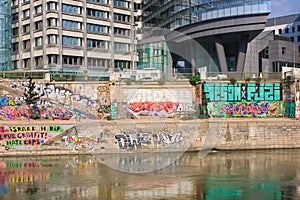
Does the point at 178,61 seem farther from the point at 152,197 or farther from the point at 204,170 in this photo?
the point at 152,197

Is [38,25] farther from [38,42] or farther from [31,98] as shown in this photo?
[31,98]

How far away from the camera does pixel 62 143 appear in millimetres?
56344

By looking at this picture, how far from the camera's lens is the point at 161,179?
41969 millimetres

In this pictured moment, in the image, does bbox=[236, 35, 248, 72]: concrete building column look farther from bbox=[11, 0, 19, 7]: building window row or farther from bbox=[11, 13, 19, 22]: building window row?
bbox=[11, 0, 19, 7]: building window row

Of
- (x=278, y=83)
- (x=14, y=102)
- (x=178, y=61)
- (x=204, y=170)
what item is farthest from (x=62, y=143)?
(x=178, y=61)

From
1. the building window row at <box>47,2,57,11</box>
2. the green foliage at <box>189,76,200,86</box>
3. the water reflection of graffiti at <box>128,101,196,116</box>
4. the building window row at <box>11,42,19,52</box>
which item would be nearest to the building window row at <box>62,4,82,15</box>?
the building window row at <box>47,2,57,11</box>

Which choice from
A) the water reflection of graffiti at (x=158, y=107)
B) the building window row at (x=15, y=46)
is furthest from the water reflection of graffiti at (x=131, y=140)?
the building window row at (x=15, y=46)

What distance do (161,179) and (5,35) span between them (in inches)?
2815

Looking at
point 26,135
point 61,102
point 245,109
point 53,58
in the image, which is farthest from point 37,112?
point 245,109

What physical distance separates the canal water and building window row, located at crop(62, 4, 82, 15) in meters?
47.2

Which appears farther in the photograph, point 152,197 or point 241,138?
point 241,138

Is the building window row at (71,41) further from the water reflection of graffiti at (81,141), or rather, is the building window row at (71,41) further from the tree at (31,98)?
the water reflection of graffiti at (81,141)

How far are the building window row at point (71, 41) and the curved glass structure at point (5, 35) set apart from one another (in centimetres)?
1667

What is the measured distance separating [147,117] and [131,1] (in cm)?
4810
